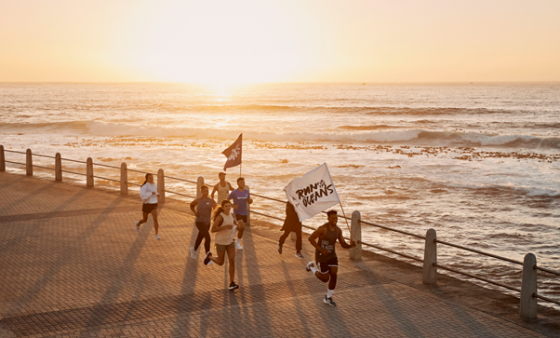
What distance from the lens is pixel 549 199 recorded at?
2172 centimetres

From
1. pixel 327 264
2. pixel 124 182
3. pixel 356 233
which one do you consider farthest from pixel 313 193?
pixel 124 182

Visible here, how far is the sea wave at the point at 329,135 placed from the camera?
168 ft

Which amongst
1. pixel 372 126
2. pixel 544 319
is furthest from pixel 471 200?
pixel 372 126

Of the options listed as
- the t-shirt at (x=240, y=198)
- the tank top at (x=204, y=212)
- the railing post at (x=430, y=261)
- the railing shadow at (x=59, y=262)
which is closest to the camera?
the railing shadow at (x=59, y=262)

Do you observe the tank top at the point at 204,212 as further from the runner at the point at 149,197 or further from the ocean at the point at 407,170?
the ocean at the point at 407,170

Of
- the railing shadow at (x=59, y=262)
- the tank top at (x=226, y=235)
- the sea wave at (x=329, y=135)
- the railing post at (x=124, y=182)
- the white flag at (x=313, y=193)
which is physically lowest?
the sea wave at (x=329, y=135)

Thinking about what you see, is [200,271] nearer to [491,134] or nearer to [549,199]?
[549,199]

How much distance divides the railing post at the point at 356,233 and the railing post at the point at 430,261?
1.72 m

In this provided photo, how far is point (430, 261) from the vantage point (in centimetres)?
1010

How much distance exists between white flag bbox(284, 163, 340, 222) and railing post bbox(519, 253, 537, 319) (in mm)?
3588

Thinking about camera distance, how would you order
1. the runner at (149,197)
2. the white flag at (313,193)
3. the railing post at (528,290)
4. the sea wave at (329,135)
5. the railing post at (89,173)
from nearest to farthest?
the railing post at (528,290) < the white flag at (313,193) < the runner at (149,197) < the railing post at (89,173) < the sea wave at (329,135)

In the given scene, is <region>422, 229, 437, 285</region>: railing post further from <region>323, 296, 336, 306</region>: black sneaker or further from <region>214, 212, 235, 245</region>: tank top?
<region>214, 212, 235, 245</region>: tank top

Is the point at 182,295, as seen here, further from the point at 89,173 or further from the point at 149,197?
the point at 89,173

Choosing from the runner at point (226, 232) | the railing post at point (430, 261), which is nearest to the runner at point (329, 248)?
the runner at point (226, 232)
